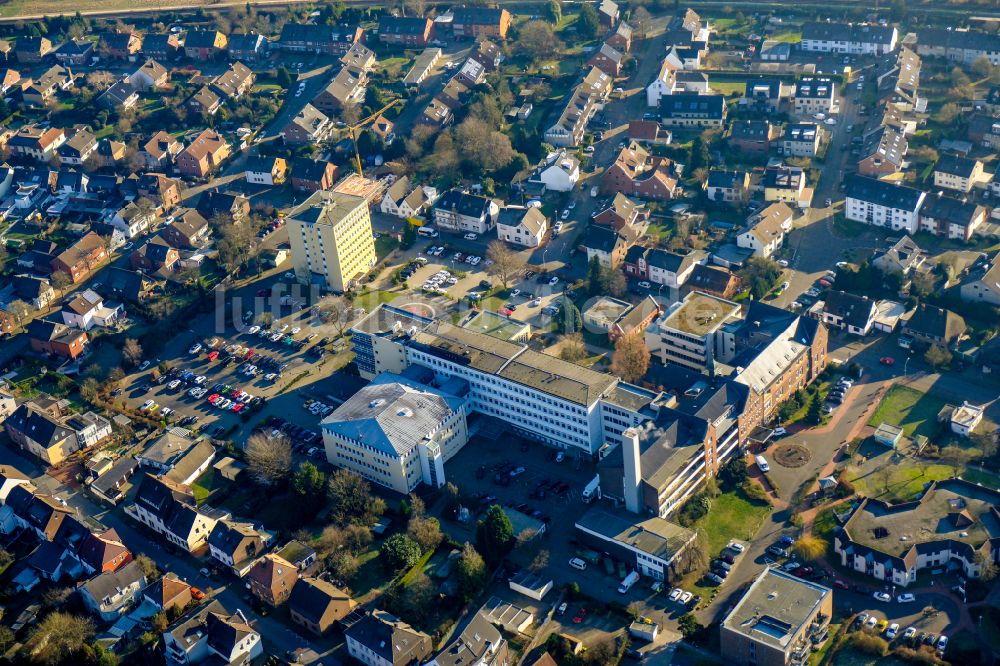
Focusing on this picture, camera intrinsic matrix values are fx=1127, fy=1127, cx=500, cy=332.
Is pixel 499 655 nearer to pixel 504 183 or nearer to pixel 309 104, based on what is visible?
pixel 504 183

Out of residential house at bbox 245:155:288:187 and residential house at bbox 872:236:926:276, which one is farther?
residential house at bbox 245:155:288:187

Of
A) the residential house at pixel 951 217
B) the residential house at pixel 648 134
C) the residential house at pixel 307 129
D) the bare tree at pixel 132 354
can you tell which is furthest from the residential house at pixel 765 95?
the bare tree at pixel 132 354

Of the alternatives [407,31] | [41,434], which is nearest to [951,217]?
[407,31]

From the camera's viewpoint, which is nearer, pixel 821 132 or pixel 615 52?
pixel 821 132

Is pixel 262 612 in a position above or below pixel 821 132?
below

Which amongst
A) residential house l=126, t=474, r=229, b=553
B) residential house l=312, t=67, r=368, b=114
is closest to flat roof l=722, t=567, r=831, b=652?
residential house l=126, t=474, r=229, b=553

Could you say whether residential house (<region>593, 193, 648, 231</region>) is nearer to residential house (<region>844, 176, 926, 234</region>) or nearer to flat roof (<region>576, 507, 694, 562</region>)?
residential house (<region>844, 176, 926, 234</region>)

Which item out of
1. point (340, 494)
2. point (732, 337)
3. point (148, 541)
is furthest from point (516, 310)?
point (148, 541)
